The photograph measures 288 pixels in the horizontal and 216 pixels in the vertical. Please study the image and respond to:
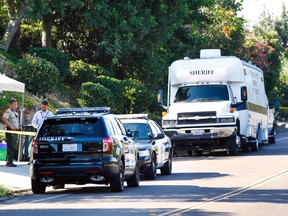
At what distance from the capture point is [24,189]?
19766mm

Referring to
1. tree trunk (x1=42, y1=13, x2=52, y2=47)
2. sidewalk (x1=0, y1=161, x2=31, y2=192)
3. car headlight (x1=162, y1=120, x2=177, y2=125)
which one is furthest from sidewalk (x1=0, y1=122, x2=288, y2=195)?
tree trunk (x1=42, y1=13, x2=52, y2=47)

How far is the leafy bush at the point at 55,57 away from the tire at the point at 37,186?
21.6 m

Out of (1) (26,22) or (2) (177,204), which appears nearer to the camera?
(2) (177,204)

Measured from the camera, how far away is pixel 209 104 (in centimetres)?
3328

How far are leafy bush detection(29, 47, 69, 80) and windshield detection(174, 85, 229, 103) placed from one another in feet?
27.7


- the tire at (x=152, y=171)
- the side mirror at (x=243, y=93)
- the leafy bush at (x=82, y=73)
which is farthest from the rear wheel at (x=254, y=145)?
the tire at (x=152, y=171)

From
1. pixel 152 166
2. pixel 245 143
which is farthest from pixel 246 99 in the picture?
pixel 152 166

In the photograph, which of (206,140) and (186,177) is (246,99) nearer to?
(206,140)

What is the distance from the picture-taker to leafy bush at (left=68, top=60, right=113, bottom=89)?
43.1 meters

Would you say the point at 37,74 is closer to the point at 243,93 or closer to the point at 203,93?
the point at 203,93

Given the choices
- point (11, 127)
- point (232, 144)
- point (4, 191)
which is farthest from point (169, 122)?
point (4, 191)

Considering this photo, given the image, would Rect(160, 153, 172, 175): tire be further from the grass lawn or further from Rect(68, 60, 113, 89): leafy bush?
Rect(68, 60, 113, 89): leafy bush

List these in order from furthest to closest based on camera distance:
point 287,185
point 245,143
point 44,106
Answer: point 245,143
point 44,106
point 287,185

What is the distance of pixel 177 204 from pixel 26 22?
34.1 metres
